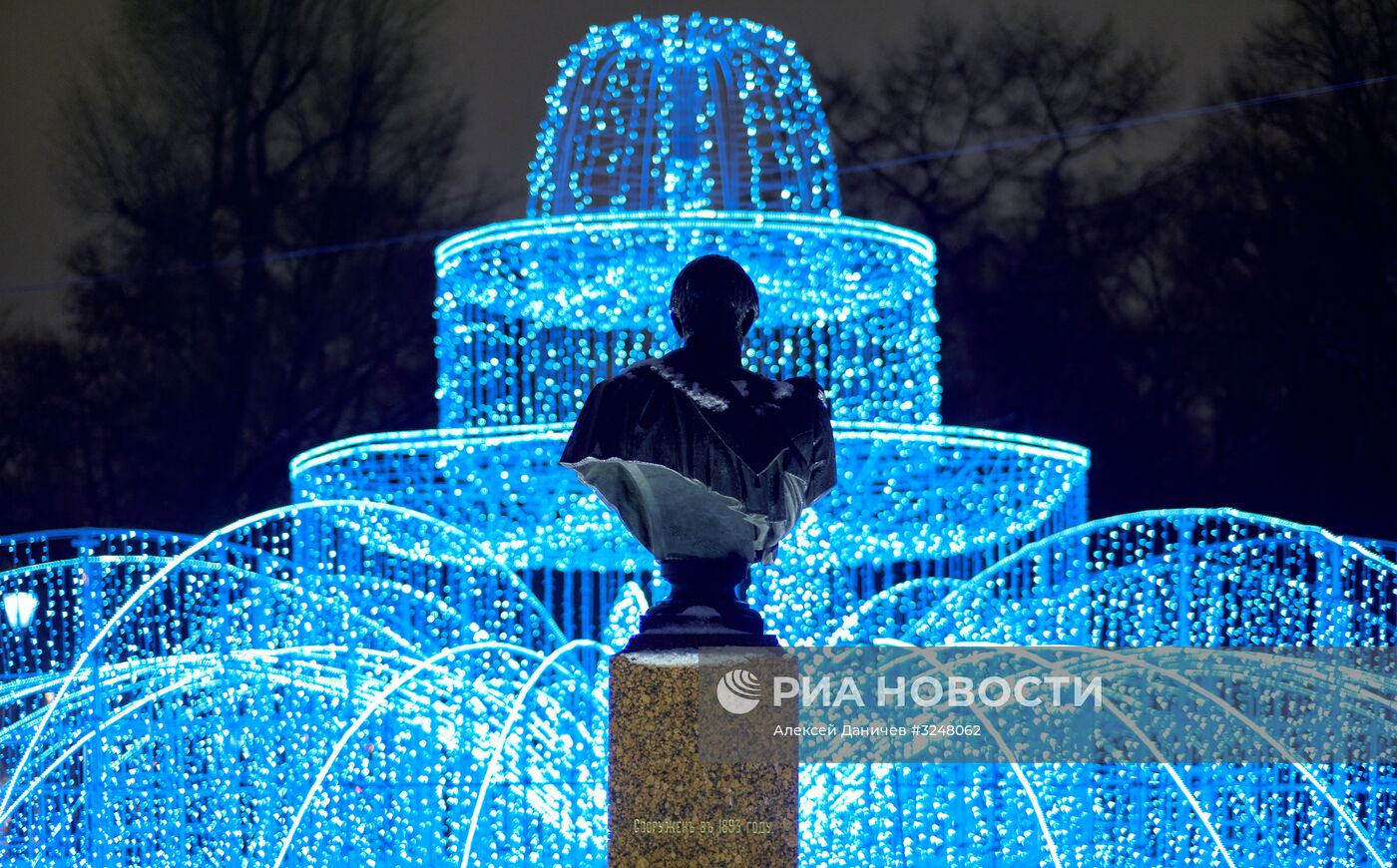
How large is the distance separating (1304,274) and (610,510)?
1400cm

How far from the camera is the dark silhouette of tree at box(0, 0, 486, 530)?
2361 cm

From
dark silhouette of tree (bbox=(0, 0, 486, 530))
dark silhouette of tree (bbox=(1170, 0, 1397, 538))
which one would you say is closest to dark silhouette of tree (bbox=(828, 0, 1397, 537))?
dark silhouette of tree (bbox=(1170, 0, 1397, 538))

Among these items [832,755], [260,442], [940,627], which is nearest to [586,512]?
[832,755]

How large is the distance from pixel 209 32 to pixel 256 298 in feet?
10.6

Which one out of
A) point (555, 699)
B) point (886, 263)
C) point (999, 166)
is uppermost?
point (999, 166)

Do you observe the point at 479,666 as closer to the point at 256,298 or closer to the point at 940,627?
the point at 940,627

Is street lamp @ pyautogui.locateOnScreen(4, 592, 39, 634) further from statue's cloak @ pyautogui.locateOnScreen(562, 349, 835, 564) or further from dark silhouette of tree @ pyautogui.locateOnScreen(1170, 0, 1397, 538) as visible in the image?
dark silhouette of tree @ pyautogui.locateOnScreen(1170, 0, 1397, 538)

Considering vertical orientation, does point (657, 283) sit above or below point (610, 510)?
above

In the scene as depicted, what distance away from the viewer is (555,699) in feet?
36.6

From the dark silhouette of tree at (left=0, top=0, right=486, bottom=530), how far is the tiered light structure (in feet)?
33.2

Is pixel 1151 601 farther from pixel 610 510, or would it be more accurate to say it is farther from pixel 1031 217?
pixel 1031 217

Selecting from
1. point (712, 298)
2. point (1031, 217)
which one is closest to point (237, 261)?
point (1031, 217)

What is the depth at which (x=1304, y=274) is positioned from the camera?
2259 centimetres

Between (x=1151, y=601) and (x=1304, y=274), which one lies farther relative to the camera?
(x=1304, y=274)
